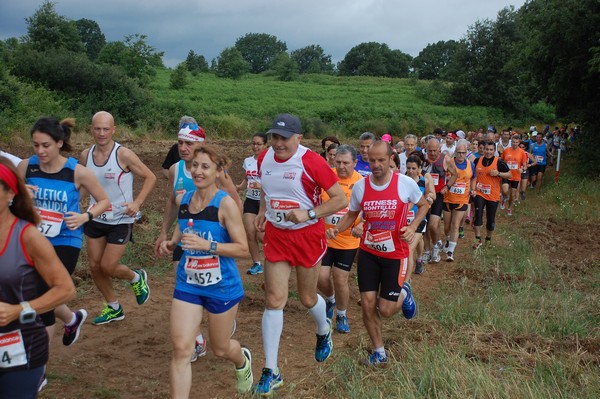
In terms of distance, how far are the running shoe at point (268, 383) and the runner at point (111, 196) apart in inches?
90.7

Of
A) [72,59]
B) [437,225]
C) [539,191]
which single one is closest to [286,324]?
[437,225]

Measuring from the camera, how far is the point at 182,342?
424cm

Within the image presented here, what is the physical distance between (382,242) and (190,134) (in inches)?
88.6

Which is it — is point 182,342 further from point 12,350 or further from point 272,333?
point 12,350

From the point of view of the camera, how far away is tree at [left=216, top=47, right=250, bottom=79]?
64.2 meters

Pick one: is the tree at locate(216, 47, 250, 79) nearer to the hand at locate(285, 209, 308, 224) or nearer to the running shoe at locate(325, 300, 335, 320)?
the running shoe at locate(325, 300, 335, 320)

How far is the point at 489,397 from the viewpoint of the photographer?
4453 millimetres

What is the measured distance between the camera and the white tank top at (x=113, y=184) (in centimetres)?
627

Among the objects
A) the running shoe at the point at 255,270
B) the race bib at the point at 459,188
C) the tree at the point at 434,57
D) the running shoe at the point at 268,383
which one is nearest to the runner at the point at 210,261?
the running shoe at the point at 268,383

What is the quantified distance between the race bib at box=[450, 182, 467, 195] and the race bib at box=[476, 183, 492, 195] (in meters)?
1.21

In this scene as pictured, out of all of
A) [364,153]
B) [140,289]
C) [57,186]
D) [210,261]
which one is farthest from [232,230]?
[364,153]

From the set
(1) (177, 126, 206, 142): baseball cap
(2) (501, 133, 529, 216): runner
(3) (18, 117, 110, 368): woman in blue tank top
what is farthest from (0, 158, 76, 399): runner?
(2) (501, 133, 529, 216): runner

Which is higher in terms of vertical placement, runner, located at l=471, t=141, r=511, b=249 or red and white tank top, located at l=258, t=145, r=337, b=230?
red and white tank top, located at l=258, t=145, r=337, b=230

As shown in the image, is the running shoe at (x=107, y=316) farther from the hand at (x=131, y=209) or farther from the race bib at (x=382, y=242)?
the race bib at (x=382, y=242)
